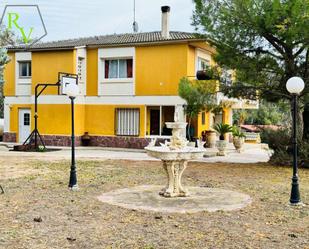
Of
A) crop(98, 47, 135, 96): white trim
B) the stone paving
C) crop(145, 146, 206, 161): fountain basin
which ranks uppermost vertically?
crop(98, 47, 135, 96): white trim

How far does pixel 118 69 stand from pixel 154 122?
4017mm

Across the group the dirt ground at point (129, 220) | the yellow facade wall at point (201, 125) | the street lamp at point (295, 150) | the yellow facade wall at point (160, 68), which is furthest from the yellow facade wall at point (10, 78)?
the street lamp at point (295, 150)

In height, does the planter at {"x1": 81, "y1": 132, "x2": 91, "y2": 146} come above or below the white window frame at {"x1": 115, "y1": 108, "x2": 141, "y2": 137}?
below

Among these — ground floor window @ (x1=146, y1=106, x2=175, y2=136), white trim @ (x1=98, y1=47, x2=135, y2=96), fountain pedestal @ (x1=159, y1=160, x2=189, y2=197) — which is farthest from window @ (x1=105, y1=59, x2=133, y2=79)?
fountain pedestal @ (x1=159, y1=160, x2=189, y2=197)

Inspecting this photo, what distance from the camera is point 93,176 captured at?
14.3m

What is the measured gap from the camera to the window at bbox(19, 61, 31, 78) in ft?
95.7

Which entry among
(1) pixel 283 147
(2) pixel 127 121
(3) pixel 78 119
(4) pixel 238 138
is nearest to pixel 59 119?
(3) pixel 78 119

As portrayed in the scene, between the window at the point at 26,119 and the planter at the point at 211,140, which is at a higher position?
the window at the point at 26,119

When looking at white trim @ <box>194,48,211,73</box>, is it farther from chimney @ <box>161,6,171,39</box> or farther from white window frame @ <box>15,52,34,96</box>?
white window frame @ <box>15,52,34,96</box>

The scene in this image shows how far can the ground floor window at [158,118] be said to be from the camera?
26.3 meters

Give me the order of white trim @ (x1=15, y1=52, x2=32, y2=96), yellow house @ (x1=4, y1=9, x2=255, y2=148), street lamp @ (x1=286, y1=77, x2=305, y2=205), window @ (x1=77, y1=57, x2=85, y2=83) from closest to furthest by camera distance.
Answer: street lamp @ (x1=286, y1=77, x2=305, y2=205) → yellow house @ (x1=4, y1=9, x2=255, y2=148) → window @ (x1=77, y1=57, x2=85, y2=83) → white trim @ (x1=15, y1=52, x2=32, y2=96)

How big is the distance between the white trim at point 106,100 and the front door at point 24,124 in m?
0.67

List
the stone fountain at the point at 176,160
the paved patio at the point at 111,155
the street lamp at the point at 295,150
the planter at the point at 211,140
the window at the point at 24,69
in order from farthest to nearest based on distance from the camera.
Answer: the window at the point at 24,69, the planter at the point at 211,140, the paved patio at the point at 111,155, the stone fountain at the point at 176,160, the street lamp at the point at 295,150

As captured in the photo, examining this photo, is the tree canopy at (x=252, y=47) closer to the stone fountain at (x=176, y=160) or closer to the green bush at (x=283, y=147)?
the green bush at (x=283, y=147)
